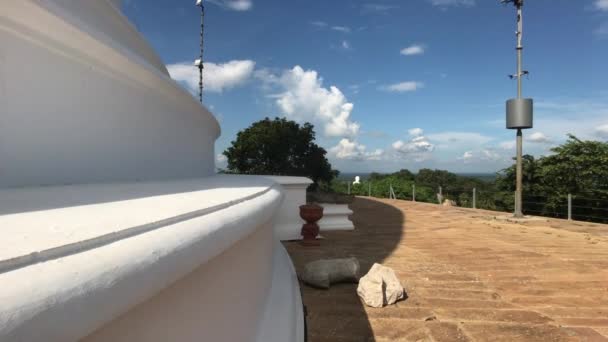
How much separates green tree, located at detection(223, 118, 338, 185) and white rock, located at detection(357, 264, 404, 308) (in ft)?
44.3

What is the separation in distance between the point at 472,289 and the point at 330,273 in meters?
1.55

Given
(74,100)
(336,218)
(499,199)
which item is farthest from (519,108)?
(74,100)

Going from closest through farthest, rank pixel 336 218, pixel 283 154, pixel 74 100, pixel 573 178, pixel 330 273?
pixel 74 100, pixel 330 273, pixel 336 218, pixel 573 178, pixel 283 154

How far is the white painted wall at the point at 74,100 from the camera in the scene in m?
1.40

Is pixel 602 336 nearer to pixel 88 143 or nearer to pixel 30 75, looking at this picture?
pixel 88 143

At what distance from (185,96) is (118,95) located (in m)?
0.86

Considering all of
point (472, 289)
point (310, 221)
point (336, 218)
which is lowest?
point (472, 289)

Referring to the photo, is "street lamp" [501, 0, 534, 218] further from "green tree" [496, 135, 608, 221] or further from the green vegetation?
"green tree" [496, 135, 608, 221]

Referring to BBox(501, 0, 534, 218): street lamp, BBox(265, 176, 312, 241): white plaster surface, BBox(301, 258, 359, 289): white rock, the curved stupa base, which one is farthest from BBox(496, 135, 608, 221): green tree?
the curved stupa base

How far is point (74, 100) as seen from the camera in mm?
1695

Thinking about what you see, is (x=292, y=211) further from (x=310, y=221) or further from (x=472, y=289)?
(x=472, y=289)

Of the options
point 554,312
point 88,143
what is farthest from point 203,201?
point 554,312

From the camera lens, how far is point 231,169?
60.1ft

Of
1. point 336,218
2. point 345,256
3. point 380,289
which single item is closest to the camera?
point 380,289
